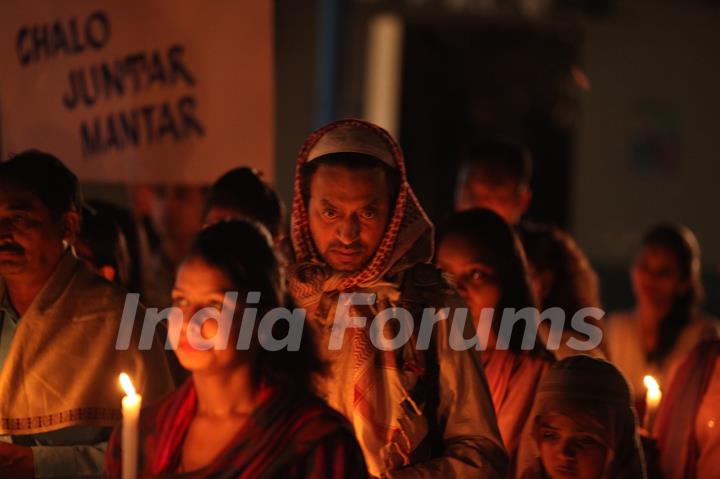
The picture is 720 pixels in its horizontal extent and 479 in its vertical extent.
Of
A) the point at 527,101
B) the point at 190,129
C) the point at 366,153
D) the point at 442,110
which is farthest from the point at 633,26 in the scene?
the point at 366,153

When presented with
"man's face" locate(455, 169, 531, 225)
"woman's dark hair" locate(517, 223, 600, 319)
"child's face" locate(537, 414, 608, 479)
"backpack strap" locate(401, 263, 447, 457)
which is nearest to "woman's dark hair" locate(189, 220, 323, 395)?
"backpack strap" locate(401, 263, 447, 457)

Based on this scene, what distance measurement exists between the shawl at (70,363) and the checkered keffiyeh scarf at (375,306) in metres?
0.68

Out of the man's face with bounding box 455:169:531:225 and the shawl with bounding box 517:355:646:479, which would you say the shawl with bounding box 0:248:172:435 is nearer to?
the shawl with bounding box 517:355:646:479

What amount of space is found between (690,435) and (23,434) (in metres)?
2.26

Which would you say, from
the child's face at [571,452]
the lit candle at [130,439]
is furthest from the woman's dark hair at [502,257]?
the lit candle at [130,439]

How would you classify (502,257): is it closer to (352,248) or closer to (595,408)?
(595,408)

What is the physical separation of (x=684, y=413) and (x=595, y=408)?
94cm

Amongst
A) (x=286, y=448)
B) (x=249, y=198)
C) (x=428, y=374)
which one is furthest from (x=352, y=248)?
(x=249, y=198)

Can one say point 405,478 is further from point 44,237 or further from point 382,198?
point 44,237

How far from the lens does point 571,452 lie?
11.3 feet

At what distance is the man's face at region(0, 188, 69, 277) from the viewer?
3617 millimetres

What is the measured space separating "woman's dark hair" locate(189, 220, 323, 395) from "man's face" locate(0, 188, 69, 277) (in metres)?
1.07

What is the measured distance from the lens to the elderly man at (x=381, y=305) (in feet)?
10.1

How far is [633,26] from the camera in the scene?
1386cm
